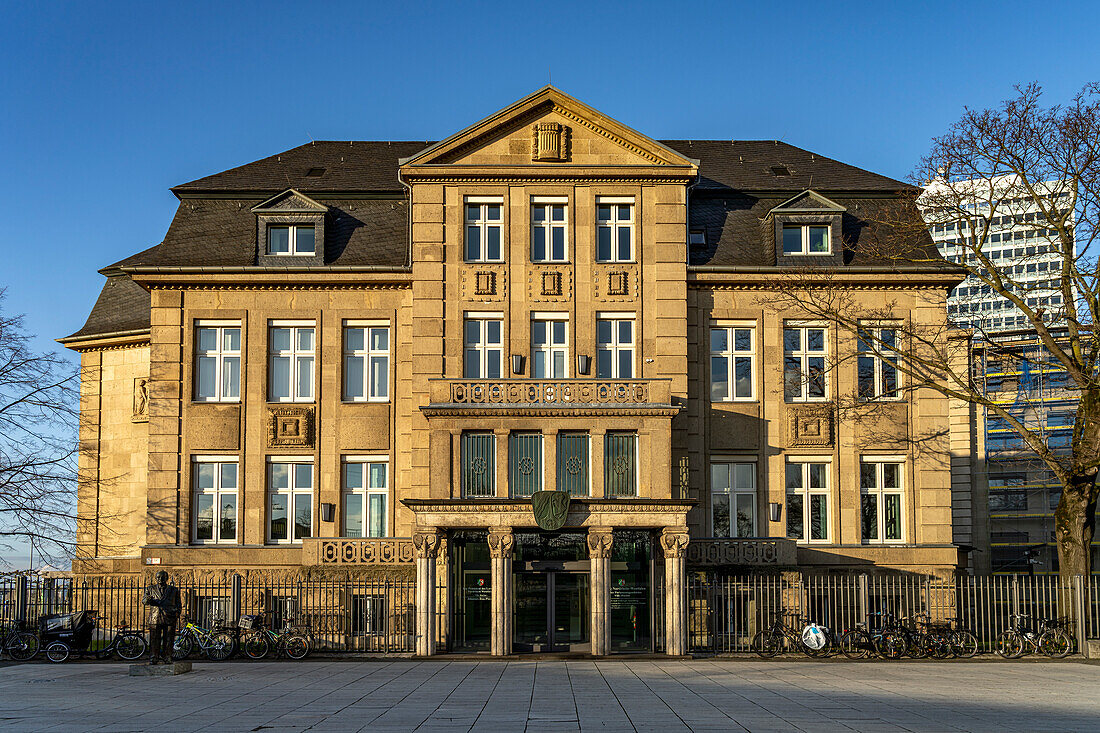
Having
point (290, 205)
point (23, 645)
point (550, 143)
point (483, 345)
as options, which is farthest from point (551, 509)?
point (23, 645)

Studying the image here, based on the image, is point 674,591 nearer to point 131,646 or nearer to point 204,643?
point 204,643

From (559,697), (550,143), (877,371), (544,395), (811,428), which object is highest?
(550,143)

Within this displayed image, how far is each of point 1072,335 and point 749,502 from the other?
10.3 metres

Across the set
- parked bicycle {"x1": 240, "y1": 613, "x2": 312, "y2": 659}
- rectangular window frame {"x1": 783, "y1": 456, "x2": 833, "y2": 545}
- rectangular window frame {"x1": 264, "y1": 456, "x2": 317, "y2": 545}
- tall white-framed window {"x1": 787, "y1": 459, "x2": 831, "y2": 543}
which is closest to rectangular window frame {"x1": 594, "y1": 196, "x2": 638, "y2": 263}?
rectangular window frame {"x1": 783, "y1": 456, "x2": 833, "y2": 545}

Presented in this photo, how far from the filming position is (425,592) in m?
30.0

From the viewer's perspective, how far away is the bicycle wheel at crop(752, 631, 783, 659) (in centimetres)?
2975

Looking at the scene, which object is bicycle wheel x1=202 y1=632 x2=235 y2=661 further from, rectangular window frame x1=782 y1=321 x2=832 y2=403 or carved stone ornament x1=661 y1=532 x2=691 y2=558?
rectangular window frame x1=782 y1=321 x2=832 y2=403

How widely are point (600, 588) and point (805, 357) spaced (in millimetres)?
10708

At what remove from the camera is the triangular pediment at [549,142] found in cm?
3444

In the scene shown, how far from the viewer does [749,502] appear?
35.1 meters

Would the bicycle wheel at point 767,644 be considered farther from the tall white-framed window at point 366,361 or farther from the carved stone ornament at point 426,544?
the tall white-framed window at point 366,361

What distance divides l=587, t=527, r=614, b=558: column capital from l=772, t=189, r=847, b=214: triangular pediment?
39.6 ft

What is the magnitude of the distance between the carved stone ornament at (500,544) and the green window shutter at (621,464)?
341cm

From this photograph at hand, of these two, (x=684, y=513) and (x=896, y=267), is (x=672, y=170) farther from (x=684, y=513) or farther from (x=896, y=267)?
(x=684, y=513)
